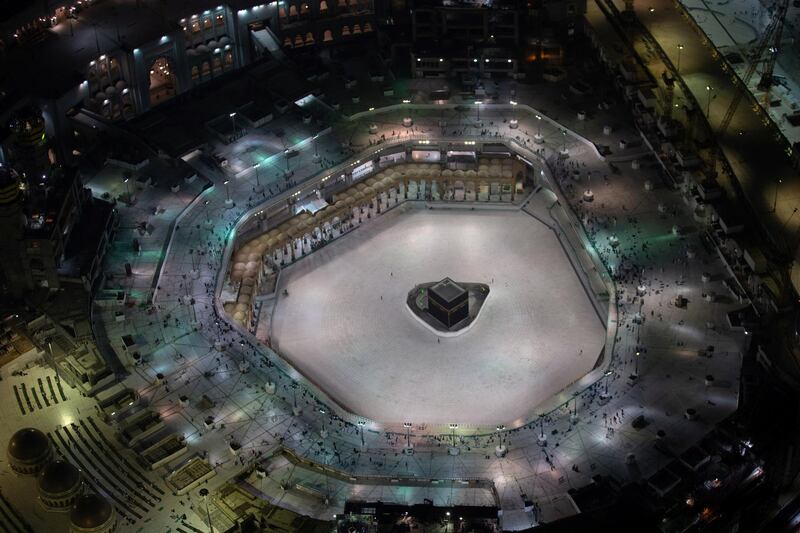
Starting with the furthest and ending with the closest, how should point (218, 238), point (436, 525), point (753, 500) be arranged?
1. point (218, 238)
2. point (753, 500)
3. point (436, 525)

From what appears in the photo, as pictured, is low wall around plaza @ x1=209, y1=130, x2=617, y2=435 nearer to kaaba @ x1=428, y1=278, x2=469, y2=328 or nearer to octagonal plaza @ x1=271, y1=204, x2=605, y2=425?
octagonal plaza @ x1=271, y1=204, x2=605, y2=425

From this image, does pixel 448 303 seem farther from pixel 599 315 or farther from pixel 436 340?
pixel 599 315

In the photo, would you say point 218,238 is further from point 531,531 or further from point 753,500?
point 753,500

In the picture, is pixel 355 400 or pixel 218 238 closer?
pixel 355 400

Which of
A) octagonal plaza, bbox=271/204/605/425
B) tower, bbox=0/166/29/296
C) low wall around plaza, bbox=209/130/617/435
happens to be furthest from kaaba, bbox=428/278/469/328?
tower, bbox=0/166/29/296

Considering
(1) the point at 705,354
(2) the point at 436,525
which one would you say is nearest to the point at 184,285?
(2) the point at 436,525

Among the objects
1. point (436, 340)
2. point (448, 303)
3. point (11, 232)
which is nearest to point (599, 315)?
point (448, 303)

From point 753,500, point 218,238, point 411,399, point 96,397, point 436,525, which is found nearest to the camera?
point 436,525
